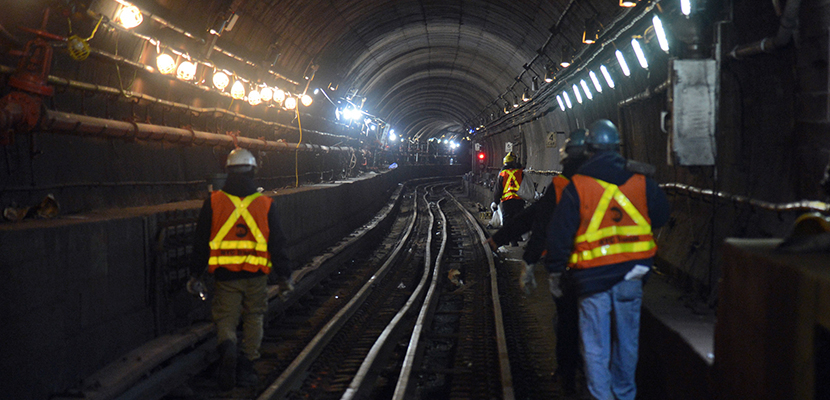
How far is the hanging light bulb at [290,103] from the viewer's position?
1395cm

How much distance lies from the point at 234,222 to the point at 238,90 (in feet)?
19.2

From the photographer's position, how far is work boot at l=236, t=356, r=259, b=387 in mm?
5406

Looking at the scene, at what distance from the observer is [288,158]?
15555mm

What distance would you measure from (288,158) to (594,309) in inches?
485

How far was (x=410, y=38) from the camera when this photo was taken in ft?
62.4

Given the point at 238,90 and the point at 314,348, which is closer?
the point at 314,348

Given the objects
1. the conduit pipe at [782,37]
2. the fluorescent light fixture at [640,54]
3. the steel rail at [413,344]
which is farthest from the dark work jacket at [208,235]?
the fluorescent light fixture at [640,54]

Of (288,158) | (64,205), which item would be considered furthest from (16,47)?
(288,158)

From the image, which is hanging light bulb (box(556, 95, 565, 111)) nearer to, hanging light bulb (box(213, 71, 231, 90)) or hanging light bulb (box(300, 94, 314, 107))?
hanging light bulb (box(300, 94, 314, 107))

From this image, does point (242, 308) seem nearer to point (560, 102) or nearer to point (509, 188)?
point (509, 188)

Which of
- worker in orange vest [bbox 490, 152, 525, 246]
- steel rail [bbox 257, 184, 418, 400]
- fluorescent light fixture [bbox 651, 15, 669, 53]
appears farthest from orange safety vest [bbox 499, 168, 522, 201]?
fluorescent light fixture [bbox 651, 15, 669, 53]

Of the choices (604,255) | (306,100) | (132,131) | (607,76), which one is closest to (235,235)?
(604,255)

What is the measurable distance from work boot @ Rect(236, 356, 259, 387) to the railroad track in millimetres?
65

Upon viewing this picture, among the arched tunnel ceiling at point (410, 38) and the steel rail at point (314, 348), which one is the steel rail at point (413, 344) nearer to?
the steel rail at point (314, 348)
